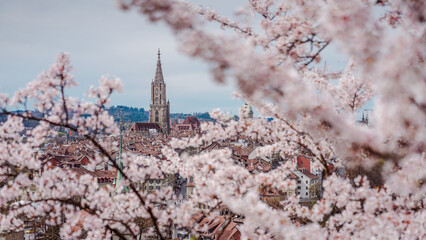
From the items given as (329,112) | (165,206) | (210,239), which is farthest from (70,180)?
(210,239)

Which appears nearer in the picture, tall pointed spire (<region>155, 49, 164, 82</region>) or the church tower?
tall pointed spire (<region>155, 49, 164, 82</region>)

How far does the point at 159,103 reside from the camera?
146000 mm

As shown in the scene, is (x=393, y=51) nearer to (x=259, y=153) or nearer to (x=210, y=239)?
(x=259, y=153)

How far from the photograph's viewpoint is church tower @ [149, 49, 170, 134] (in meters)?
144

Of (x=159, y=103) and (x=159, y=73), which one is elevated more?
(x=159, y=73)

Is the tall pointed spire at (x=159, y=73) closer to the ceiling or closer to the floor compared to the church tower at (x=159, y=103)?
closer to the ceiling

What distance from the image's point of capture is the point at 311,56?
15.2ft

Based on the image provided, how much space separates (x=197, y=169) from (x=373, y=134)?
10.4 feet

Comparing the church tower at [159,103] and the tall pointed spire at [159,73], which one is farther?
the church tower at [159,103]

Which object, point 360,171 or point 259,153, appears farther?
point 259,153

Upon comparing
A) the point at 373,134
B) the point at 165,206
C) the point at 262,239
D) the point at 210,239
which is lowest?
the point at 210,239

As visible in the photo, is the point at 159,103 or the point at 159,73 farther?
the point at 159,103

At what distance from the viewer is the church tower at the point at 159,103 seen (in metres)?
144

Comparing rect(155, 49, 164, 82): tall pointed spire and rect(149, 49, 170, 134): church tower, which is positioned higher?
rect(155, 49, 164, 82): tall pointed spire
